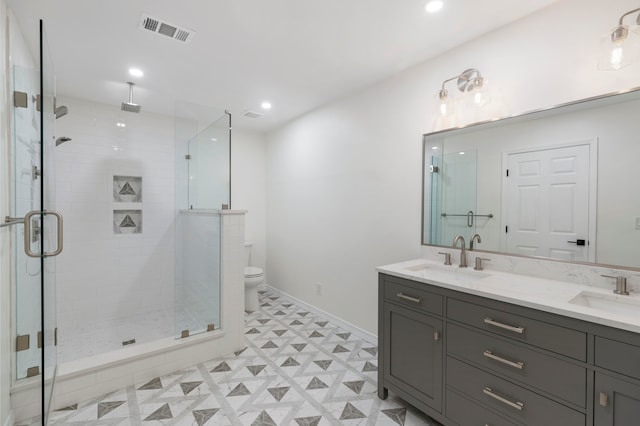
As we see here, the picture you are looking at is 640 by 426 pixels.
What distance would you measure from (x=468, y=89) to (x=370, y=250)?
1.58 metres

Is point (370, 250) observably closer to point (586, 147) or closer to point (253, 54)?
point (586, 147)

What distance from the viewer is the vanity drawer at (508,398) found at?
125 cm

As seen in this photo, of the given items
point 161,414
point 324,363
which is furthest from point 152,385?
point 324,363

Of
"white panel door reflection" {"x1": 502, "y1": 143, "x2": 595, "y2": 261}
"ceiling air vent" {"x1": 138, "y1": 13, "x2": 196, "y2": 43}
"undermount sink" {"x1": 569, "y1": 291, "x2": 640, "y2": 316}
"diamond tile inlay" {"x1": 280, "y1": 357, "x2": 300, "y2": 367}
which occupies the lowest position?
"diamond tile inlay" {"x1": 280, "y1": 357, "x2": 300, "y2": 367}

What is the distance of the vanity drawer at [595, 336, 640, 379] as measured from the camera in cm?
108

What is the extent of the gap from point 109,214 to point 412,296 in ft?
11.6

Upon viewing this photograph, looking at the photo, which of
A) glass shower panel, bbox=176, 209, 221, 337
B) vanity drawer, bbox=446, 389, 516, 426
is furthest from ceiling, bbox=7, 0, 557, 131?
vanity drawer, bbox=446, 389, 516, 426

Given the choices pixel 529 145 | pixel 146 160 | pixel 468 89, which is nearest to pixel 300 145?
pixel 146 160

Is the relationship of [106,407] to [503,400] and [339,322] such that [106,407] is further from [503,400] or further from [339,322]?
[503,400]

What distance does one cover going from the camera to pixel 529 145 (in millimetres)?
1868

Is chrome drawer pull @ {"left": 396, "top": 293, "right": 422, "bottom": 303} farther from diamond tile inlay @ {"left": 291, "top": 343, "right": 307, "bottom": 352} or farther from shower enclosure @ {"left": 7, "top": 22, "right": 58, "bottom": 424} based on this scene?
shower enclosure @ {"left": 7, "top": 22, "right": 58, "bottom": 424}

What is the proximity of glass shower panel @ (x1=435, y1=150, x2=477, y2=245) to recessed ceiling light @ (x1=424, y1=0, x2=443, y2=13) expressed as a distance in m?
0.96

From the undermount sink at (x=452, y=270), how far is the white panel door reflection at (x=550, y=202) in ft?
0.87

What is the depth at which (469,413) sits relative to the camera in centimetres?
154
